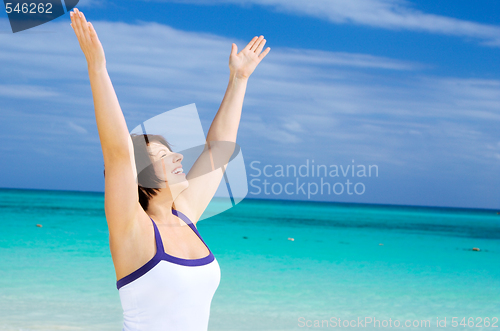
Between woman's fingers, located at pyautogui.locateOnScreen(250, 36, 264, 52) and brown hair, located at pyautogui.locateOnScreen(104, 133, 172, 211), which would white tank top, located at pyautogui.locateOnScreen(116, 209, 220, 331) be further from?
woman's fingers, located at pyautogui.locateOnScreen(250, 36, 264, 52)

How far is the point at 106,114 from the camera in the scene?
4.90 feet

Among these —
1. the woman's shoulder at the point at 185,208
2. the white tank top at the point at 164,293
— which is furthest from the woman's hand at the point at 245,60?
the white tank top at the point at 164,293

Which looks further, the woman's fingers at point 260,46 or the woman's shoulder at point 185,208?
the woman's fingers at point 260,46

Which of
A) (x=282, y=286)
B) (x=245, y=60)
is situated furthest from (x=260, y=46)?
(x=282, y=286)

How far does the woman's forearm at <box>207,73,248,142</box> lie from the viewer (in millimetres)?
2363

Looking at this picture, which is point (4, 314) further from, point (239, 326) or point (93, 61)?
point (93, 61)

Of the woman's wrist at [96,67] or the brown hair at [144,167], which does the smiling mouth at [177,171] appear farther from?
the woman's wrist at [96,67]

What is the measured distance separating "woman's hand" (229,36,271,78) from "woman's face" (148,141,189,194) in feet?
2.42

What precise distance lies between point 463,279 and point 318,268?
3296 millimetres

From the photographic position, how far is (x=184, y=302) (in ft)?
5.70

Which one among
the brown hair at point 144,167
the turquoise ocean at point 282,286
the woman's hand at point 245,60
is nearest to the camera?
the brown hair at point 144,167

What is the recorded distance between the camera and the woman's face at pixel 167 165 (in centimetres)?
189

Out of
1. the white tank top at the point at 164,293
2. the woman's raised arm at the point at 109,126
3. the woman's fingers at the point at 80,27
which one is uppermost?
the woman's fingers at the point at 80,27

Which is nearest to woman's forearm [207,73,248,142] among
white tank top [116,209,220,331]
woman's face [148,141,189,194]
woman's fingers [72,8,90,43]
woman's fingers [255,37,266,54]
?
woman's fingers [255,37,266,54]
